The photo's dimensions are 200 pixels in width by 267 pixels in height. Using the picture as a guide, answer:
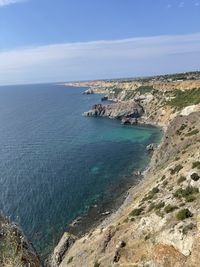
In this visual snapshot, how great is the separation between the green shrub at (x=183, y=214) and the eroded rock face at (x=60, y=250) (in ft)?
61.1

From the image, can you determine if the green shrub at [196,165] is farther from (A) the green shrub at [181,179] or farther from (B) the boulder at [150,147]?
(B) the boulder at [150,147]

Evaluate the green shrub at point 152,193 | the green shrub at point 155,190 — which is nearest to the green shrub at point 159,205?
the green shrub at point 152,193

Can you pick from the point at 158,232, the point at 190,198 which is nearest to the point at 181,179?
the point at 190,198

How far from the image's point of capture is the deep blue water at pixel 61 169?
62.2 metres

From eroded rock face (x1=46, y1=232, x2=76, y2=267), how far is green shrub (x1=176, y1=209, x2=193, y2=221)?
1862 cm

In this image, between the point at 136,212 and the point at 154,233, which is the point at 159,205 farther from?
the point at 154,233

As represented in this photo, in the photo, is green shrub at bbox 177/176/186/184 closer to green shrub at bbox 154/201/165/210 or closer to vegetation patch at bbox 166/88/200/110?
green shrub at bbox 154/201/165/210

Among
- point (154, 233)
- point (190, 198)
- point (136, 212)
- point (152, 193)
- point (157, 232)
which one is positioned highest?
point (190, 198)

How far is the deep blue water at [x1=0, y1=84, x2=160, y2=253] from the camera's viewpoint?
204 feet

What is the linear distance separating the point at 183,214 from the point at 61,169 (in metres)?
52.6

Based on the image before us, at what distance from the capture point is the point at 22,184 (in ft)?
252

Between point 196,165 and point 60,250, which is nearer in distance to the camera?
point 60,250

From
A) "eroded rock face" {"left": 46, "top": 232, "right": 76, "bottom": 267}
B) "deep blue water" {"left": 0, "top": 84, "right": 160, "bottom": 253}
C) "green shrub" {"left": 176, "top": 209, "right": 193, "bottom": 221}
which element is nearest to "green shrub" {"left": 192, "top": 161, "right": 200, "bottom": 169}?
"green shrub" {"left": 176, "top": 209, "right": 193, "bottom": 221}

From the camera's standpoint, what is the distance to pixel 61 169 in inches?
3408
